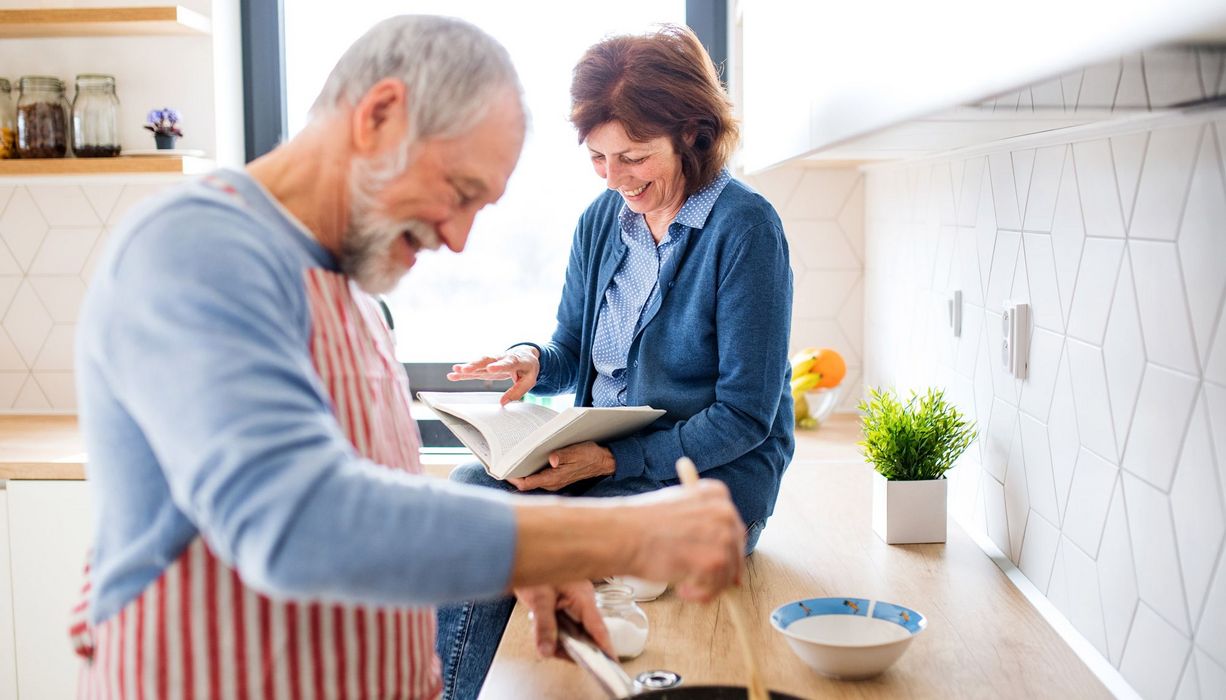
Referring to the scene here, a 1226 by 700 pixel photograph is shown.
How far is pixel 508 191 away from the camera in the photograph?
9.51 feet

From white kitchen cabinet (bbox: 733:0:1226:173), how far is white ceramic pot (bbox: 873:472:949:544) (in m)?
0.53

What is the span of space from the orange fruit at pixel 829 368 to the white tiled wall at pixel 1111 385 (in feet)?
2.20

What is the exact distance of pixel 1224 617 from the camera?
3.31ft

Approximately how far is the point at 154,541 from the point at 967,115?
2.37 feet

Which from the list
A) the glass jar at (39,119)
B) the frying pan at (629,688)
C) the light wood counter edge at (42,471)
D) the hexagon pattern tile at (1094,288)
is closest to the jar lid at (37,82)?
the glass jar at (39,119)

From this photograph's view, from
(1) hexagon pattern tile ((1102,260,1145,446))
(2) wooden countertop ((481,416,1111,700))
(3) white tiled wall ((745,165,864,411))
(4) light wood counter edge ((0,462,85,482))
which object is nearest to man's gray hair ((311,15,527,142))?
(2) wooden countertop ((481,416,1111,700))

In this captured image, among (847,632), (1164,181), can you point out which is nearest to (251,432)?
(847,632)

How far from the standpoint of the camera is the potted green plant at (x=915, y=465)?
5.71 ft

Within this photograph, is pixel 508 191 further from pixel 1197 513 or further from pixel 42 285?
pixel 1197 513

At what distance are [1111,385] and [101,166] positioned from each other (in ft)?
7.19

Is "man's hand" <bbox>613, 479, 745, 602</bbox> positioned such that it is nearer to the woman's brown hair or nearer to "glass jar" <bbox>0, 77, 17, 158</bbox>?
the woman's brown hair

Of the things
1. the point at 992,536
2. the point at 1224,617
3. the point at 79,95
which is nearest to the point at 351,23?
the point at 79,95

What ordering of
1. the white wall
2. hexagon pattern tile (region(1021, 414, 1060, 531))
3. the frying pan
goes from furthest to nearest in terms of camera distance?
the white wall < hexagon pattern tile (region(1021, 414, 1060, 531)) < the frying pan

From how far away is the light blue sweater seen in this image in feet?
2.27
